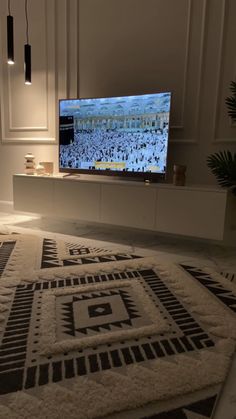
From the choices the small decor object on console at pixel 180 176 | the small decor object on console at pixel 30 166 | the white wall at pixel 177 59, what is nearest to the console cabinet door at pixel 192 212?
the small decor object on console at pixel 180 176

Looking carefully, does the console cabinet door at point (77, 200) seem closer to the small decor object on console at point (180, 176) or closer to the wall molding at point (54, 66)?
the small decor object on console at point (180, 176)

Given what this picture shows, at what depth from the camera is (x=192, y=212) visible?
2123 mm

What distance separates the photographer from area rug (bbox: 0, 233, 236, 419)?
0.82m

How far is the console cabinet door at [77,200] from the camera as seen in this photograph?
2508 mm

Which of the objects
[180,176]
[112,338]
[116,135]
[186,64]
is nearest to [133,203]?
[180,176]

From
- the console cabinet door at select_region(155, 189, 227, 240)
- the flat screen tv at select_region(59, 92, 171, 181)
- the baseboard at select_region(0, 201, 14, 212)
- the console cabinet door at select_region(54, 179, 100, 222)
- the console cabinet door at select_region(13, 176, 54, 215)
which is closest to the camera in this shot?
the console cabinet door at select_region(155, 189, 227, 240)

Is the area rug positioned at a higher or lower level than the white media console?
lower

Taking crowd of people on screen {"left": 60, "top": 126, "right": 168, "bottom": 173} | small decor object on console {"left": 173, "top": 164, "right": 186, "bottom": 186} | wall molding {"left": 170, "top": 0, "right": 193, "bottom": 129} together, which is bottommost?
small decor object on console {"left": 173, "top": 164, "right": 186, "bottom": 186}

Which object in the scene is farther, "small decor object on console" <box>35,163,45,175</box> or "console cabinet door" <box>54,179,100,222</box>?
"small decor object on console" <box>35,163,45,175</box>

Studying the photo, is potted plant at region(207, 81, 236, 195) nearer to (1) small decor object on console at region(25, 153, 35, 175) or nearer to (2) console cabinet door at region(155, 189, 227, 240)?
(2) console cabinet door at region(155, 189, 227, 240)

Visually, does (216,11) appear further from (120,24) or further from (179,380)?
(179,380)

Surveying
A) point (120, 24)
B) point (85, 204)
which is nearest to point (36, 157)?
point (85, 204)

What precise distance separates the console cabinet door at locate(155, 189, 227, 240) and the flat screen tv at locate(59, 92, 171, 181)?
11.8 inches

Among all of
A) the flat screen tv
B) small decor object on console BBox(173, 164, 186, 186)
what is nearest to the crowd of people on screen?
the flat screen tv
